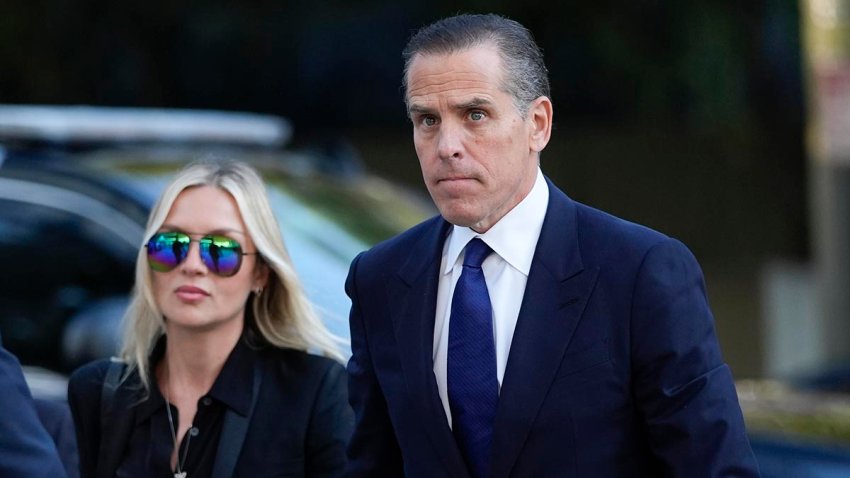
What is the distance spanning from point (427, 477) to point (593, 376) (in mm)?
396

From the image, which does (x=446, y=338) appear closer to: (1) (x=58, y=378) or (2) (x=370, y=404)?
(2) (x=370, y=404)

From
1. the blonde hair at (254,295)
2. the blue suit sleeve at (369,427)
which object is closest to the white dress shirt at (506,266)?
the blue suit sleeve at (369,427)

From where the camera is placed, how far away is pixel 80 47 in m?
12.2

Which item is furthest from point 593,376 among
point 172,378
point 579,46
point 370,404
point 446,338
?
point 579,46

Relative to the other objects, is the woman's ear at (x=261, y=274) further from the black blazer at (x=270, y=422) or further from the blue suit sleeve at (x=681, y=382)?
the blue suit sleeve at (x=681, y=382)

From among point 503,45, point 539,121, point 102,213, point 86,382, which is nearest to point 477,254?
point 539,121

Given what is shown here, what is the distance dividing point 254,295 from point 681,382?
163 cm

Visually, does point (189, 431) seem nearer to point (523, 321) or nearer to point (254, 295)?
point (254, 295)

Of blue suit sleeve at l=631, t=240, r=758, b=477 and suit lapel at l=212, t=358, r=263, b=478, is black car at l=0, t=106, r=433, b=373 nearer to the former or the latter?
suit lapel at l=212, t=358, r=263, b=478

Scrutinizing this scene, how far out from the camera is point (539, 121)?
118 inches

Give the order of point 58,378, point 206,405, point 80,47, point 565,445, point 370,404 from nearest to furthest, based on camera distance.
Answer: point 565,445 → point 370,404 → point 206,405 → point 58,378 → point 80,47

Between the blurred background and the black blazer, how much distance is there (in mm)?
7167

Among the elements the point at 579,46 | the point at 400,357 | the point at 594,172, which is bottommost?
the point at 400,357

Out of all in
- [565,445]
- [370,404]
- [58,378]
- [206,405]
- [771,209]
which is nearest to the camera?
[565,445]
